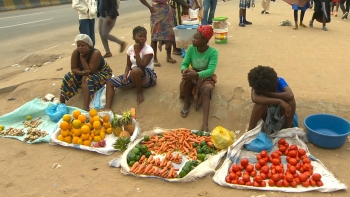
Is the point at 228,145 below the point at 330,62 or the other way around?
below

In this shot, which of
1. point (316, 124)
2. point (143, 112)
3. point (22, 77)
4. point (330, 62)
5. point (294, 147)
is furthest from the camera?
point (22, 77)

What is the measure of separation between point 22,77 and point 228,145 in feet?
14.7

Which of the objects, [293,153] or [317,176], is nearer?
[317,176]

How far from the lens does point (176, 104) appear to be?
446cm

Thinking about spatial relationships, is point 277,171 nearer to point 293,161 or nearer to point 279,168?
point 279,168

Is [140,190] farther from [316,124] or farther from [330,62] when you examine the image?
[330,62]

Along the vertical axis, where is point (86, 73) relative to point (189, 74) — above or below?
below

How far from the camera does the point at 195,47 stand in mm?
4121

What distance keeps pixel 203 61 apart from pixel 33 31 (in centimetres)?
829

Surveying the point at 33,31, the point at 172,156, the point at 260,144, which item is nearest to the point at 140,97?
the point at 172,156

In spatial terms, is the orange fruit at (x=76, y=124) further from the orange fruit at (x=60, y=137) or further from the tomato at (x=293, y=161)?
the tomato at (x=293, y=161)

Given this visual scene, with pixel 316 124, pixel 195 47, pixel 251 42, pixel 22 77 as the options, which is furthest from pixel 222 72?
pixel 22 77

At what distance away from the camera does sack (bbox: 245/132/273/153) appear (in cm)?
340

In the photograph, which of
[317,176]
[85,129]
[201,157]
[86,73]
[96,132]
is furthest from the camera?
[86,73]
